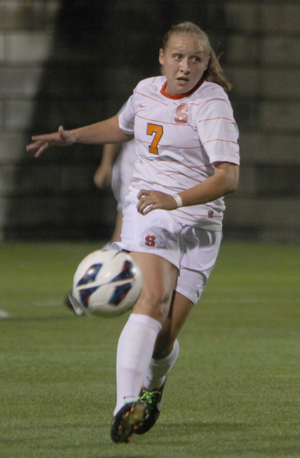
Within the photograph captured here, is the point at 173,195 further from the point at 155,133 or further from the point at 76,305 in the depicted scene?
the point at 76,305

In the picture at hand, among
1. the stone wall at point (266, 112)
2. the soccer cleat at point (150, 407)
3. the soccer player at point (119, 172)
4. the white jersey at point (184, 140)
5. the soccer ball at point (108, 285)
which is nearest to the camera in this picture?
the soccer ball at point (108, 285)

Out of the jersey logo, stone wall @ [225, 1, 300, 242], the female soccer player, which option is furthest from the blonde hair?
stone wall @ [225, 1, 300, 242]

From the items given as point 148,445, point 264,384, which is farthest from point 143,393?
point 264,384

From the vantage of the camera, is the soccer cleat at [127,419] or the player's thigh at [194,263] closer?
Answer: the soccer cleat at [127,419]

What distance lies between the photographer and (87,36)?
12.5m

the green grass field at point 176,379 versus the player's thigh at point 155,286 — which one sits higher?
the player's thigh at point 155,286

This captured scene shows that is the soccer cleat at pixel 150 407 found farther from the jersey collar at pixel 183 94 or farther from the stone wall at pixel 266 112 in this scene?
the stone wall at pixel 266 112

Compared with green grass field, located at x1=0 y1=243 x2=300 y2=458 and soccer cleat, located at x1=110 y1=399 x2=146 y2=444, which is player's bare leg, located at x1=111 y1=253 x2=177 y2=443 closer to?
soccer cleat, located at x1=110 y1=399 x2=146 y2=444

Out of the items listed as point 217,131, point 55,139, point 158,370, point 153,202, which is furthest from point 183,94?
point 158,370

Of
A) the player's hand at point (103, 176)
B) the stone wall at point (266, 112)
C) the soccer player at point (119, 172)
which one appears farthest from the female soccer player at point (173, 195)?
the stone wall at point (266, 112)

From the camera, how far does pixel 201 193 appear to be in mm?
3014

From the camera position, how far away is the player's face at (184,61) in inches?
126

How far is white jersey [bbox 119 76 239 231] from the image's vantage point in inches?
122

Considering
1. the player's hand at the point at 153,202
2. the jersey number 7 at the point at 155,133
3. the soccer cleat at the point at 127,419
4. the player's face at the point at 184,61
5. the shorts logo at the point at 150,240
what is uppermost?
the player's face at the point at 184,61
